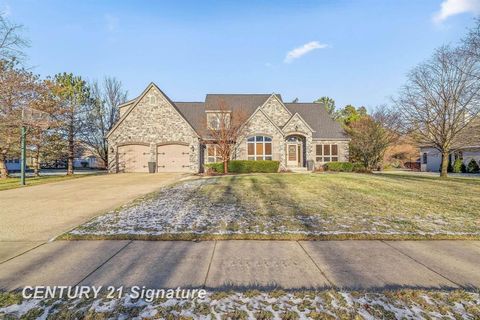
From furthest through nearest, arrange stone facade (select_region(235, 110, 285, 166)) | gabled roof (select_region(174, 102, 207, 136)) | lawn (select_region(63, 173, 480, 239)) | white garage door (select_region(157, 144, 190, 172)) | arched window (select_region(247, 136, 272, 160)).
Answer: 1. gabled roof (select_region(174, 102, 207, 136))
2. arched window (select_region(247, 136, 272, 160))
3. stone facade (select_region(235, 110, 285, 166))
4. white garage door (select_region(157, 144, 190, 172))
5. lawn (select_region(63, 173, 480, 239))

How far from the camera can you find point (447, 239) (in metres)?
5.02

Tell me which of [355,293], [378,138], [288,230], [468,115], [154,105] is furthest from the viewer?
[378,138]

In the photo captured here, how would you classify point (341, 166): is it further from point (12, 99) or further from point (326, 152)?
point (12, 99)

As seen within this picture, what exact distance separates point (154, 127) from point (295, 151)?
13.8m

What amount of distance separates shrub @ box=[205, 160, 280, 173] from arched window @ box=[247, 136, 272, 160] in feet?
8.36

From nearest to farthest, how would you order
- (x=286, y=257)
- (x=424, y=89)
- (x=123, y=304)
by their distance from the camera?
1. (x=123, y=304)
2. (x=286, y=257)
3. (x=424, y=89)

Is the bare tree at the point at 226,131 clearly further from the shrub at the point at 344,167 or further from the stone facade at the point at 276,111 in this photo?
the shrub at the point at 344,167

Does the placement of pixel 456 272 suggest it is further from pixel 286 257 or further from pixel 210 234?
pixel 210 234

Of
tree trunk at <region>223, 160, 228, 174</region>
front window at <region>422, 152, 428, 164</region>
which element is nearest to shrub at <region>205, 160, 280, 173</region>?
tree trunk at <region>223, 160, 228, 174</region>

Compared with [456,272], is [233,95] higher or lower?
higher

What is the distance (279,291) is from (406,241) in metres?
3.33

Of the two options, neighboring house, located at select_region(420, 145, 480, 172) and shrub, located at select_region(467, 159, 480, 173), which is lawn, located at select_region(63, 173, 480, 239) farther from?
neighboring house, located at select_region(420, 145, 480, 172)

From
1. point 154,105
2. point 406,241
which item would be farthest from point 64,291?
point 154,105

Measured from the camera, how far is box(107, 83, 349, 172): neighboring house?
22.6 m
